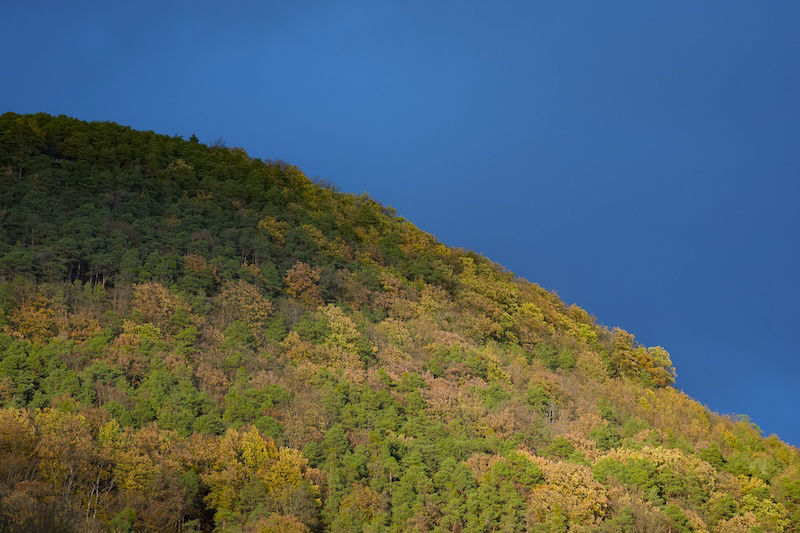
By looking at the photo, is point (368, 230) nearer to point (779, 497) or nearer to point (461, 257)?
point (461, 257)

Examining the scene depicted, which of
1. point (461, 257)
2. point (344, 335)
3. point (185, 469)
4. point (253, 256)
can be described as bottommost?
point (185, 469)

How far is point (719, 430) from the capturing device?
71.1m

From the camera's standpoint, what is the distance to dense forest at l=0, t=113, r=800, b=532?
47.7m

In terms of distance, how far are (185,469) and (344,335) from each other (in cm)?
2112

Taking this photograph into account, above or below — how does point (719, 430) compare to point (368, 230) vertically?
below

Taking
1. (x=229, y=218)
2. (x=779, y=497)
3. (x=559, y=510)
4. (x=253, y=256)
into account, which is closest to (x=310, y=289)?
(x=253, y=256)

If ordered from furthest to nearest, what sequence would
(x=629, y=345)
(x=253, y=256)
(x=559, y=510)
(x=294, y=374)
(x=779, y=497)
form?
(x=629, y=345) < (x=253, y=256) < (x=294, y=374) < (x=779, y=497) < (x=559, y=510)

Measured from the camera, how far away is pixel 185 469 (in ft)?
159

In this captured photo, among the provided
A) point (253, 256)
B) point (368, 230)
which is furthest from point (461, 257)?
point (253, 256)

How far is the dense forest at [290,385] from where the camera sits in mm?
47688

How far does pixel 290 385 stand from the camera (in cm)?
6000

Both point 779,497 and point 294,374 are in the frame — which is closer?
point 779,497

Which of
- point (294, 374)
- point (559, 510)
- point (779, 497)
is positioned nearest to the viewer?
point (559, 510)

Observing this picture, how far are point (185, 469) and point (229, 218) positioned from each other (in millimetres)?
35533
